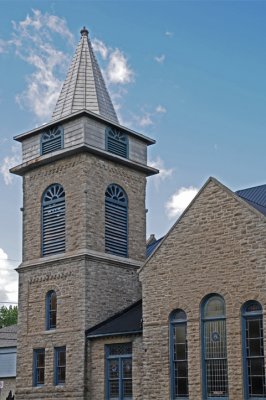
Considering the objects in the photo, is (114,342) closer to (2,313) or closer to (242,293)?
(242,293)

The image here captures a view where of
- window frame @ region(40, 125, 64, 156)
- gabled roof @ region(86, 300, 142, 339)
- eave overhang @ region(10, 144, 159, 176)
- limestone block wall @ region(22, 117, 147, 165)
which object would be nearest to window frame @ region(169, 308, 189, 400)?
gabled roof @ region(86, 300, 142, 339)

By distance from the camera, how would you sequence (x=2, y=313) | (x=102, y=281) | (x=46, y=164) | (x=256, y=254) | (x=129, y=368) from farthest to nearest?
(x=2, y=313) → (x=46, y=164) → (x=102, y=281) → (x=129, y=368) → (x=256, y=254)

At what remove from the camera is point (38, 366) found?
3566cm

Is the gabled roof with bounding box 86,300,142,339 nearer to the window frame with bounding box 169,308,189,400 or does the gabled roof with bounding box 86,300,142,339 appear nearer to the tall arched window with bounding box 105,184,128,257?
the window frame with bounding box 169,308,189,400

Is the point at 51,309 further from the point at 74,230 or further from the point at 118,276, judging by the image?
the point at 74,230

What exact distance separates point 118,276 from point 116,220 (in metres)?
2.95

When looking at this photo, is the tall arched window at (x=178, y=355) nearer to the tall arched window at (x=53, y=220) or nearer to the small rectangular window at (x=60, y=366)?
the small rectangular window at (x=60, y=366)

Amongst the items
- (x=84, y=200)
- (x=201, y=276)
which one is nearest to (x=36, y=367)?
(x=84, y=200)

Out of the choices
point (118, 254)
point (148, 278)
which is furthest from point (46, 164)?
point (148, 278)

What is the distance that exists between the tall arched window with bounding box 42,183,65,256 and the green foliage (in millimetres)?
67928

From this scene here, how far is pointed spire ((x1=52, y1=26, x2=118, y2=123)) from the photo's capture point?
38.5 metres

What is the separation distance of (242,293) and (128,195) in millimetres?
12604

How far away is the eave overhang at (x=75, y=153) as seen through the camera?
36.2 meters

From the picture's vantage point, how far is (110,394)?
3262 centimetres
